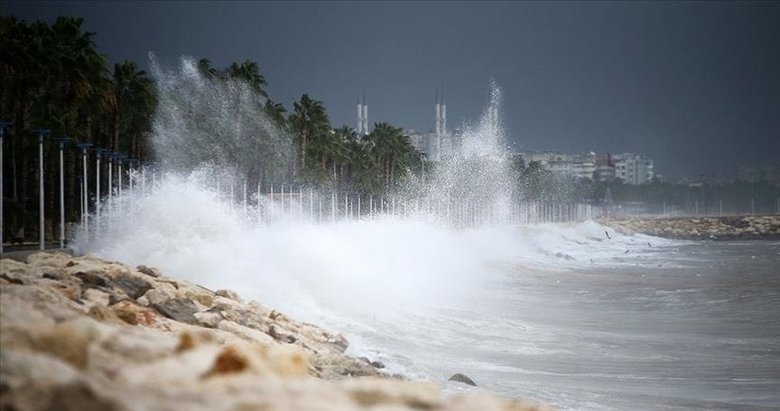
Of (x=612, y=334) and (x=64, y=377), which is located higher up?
(x=64, y=377)

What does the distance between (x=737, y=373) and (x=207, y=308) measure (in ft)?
30.6

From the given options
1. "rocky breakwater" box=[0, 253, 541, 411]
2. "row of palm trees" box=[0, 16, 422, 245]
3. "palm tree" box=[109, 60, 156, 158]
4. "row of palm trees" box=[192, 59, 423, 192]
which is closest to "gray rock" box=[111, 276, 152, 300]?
"rocky breakwater" box=[0, 253, 541, 411]

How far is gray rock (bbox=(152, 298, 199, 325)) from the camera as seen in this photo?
14.2m

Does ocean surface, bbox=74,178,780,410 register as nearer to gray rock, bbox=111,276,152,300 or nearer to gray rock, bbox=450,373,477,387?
gray rock, bbox=450,373,477,387

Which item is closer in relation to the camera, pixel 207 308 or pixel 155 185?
pixel 207 308

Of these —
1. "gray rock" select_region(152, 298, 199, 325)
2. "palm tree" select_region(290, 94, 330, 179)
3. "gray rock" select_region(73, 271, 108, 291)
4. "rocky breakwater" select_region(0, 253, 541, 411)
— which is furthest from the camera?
"palm tree" select_region(290, 94, 330, 179)

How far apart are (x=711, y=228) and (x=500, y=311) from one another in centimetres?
14559

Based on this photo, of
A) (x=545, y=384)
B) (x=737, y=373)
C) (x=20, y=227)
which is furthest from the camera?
(x=20, y=227)

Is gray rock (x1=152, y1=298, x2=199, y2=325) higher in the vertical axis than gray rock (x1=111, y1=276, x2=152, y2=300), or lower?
lower

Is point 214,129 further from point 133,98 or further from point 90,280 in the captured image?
point 90,280

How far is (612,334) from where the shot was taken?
22.1m

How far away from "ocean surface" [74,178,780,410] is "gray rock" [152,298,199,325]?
3.43 m

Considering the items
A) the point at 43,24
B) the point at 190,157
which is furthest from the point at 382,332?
the point at 190,157

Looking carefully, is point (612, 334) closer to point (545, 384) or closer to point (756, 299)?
point (545, 384)
